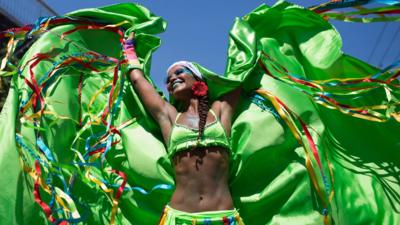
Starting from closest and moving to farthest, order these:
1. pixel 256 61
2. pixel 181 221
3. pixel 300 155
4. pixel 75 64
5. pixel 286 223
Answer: pixel 181 221 → pixel 286 223 → pixel 300 155 → pixel 256 61 → pixel 75 64

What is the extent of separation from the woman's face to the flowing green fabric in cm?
13

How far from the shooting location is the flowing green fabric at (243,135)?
7.85 ft

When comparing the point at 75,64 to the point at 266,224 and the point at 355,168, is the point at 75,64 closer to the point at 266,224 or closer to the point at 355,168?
the point at 266,224

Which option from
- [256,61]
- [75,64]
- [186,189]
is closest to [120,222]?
[186,189]

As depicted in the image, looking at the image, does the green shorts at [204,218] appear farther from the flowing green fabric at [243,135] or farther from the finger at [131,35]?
the finger at [131,35]

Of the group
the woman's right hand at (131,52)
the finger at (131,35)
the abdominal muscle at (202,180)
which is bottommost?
the abdominal muscle at (202,180)

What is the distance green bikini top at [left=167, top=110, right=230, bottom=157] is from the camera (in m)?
2.28

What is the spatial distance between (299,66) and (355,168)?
0.77m

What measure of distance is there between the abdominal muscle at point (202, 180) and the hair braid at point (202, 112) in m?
0.11

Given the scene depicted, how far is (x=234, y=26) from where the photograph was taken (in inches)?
113

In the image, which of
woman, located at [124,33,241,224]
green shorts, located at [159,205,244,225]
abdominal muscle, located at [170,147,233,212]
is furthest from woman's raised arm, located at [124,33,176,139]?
green shorts, located at [159,205,244,225]

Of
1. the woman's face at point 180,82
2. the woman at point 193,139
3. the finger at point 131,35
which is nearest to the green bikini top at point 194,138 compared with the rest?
the woman at point 193,139

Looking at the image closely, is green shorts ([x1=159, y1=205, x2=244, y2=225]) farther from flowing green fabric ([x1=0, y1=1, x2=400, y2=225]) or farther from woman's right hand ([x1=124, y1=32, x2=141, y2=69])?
woman's right hand ([x1=124, y1=32, x2=141, y2=69])

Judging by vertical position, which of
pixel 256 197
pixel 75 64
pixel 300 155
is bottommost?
pixel 256 197
